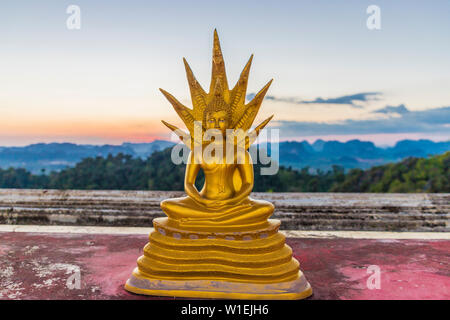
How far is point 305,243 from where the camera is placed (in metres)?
6.56

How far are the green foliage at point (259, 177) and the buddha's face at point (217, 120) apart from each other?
31.7 feet

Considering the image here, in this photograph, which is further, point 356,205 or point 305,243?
point 356,205

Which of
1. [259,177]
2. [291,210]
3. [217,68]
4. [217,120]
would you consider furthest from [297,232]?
[259,177]

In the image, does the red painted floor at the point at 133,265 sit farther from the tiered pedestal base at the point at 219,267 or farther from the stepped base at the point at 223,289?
the tiered pedestal base at the point at 219,267

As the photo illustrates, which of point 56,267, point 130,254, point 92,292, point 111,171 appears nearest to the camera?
point 92,292

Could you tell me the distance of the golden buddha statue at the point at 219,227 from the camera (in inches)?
166

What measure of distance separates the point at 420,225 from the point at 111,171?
1392 cm

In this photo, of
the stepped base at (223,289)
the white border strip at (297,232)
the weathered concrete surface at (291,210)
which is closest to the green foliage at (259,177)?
the weathered concrete surface at (291,210)

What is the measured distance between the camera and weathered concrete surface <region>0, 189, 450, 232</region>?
7.60 meters

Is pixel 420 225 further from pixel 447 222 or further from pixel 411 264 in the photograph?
pixel 411 264

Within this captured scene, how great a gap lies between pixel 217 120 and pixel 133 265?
2280 millimetres

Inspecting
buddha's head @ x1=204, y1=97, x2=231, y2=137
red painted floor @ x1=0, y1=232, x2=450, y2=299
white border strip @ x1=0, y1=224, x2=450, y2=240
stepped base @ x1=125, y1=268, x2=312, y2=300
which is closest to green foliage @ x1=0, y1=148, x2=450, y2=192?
white border strip @ x1=0, y1=224, x2=450, y2=240
